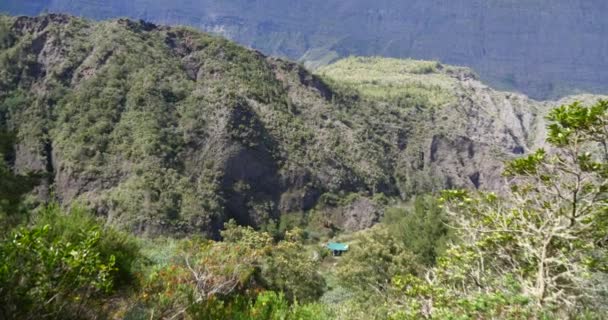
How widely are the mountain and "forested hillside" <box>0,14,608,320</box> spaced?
11.5 inches

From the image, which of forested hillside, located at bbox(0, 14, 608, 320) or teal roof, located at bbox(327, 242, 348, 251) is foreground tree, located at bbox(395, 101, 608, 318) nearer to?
forested hillside, located at bbox(0, 14, 608, 320)

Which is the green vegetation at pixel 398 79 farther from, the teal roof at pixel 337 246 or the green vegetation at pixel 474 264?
the green vegetation at pixel 474 264

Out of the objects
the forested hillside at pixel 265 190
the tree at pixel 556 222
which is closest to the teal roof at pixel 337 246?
the forested hillside at pixel 265 190

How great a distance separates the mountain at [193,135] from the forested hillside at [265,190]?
293 mm

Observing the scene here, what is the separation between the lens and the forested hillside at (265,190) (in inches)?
269

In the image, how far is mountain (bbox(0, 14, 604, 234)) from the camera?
5631cm

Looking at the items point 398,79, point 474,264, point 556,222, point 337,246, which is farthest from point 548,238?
point 398,79

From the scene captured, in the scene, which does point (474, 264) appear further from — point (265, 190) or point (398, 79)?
point (398, 79)

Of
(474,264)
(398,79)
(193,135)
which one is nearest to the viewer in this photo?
(474,264)

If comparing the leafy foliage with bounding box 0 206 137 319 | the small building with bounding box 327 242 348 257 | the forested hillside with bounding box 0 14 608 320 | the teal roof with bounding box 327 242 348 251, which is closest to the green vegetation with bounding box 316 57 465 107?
the forested hillside with bounding box 0 14 608 320

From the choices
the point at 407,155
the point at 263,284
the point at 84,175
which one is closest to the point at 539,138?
the point at 407,155

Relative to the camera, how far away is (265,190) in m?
65.7

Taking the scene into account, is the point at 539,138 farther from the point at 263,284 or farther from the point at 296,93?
the point at 263,284

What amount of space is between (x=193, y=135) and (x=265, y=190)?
1204cm
